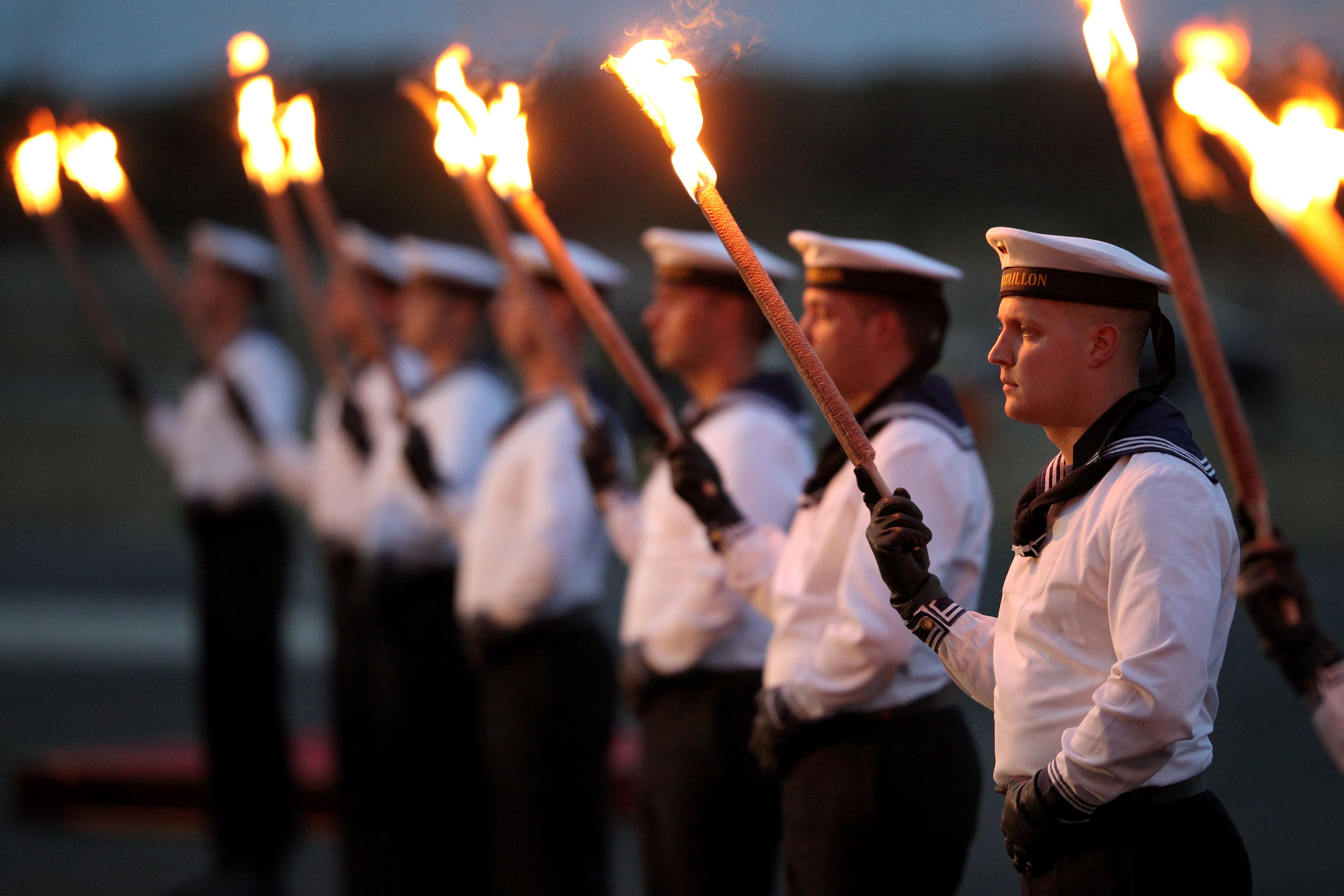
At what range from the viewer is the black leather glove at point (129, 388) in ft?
22.0

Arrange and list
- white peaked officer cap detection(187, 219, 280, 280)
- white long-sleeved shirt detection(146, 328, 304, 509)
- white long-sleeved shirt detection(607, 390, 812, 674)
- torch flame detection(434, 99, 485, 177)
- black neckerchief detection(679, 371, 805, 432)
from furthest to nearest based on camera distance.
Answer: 1. white peaked officer cap detection(187, 219, 280, 280)
2. white long-sleeved shirt detection(146, 328, 304, 509)
3. torch flame detection(434, 99, 485, 177)
4. black neckerchief detection(679, 371, 805, 432)
5. white long-sleeved shirt detection(607, 390, 812, 674)

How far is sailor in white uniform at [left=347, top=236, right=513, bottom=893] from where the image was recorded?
511cm

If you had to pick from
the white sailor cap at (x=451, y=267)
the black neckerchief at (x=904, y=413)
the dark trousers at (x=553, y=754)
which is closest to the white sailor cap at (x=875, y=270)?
the black neckerchief at (x=904, y=413)

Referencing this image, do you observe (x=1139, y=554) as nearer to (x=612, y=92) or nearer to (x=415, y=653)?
(x=415, y=653)

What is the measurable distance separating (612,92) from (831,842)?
7.58m

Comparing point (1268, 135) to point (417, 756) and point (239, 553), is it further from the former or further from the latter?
point (239, 553)

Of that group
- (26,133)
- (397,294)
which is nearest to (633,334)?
(397,294)

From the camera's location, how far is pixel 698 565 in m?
3.50

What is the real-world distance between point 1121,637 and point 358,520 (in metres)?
4.23

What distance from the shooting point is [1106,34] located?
7.23 feet

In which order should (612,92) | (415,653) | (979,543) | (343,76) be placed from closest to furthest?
(979,543) → (415,653) → (612,92) → (343,76)

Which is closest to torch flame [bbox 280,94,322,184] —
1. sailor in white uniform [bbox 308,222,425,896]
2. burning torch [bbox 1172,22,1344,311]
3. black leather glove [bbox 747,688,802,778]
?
sailor in white uniform [bbox 308,222,425,896]

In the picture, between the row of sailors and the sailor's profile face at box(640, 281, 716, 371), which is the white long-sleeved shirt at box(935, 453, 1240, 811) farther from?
the sailor's profile face at box(640, 281, 716, 371)

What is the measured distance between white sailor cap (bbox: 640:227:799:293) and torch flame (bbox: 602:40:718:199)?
982mm
